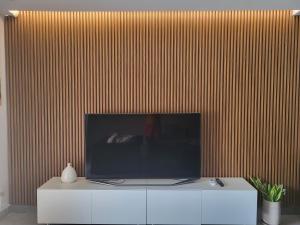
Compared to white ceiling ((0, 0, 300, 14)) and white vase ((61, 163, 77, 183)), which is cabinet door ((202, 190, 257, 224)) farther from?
white ceiling ((0, 0, 300, 14))

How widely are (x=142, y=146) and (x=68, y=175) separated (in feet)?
2.94

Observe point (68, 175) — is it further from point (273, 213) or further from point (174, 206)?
point (273, 213)

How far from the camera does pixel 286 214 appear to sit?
3572 millimetres

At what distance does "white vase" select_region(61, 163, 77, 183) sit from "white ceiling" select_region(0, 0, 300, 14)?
1.76m

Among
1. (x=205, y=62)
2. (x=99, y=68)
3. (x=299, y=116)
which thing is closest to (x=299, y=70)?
(x=299, y=116)

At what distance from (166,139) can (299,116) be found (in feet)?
5.29

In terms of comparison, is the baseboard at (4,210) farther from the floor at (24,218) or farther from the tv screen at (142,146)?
the tv screen at (142,146)

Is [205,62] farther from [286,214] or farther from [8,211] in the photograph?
[8,211]

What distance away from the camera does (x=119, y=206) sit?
318cm

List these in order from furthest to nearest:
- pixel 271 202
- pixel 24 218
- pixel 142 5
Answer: pixel 24 218 < pixel 271 202 < pixel 142 5

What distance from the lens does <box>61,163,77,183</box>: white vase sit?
11.0ft

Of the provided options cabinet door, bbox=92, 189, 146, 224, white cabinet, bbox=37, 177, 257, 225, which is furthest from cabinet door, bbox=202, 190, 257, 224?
cabinet door, bbox=92, 189, 146, 224

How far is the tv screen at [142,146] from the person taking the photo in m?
3.38

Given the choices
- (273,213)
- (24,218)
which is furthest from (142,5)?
(24,218)
